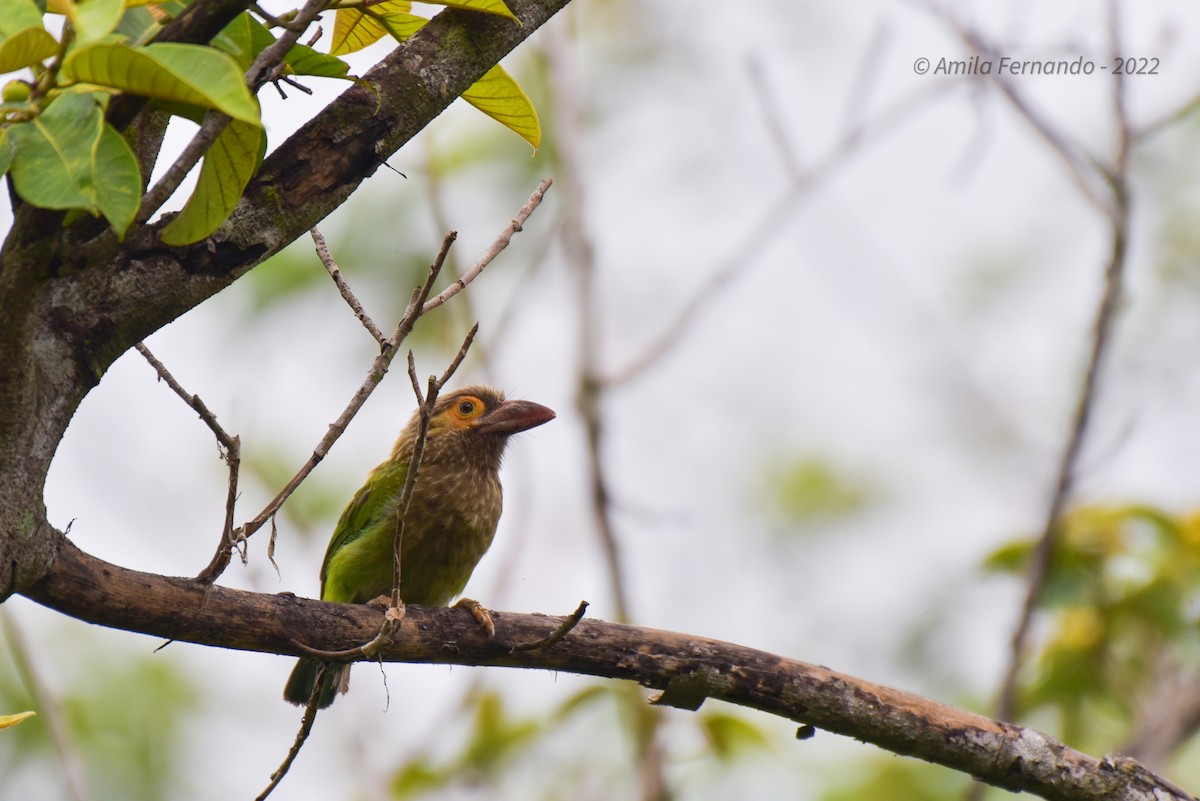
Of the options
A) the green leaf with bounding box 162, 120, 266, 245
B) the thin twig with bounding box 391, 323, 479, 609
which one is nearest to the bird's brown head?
the thin twig with bounding box 391, 323, 479, 609

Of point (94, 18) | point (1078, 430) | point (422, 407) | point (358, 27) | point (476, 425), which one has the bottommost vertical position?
point (94, 18)

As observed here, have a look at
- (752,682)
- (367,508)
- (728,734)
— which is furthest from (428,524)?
(728,734)

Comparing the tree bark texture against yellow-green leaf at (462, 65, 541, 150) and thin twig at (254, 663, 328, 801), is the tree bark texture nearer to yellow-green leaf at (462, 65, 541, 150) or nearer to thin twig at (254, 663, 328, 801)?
yellow-green leaf at (462, 65, 541, 150)

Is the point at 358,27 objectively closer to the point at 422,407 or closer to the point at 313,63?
the point at 313,63

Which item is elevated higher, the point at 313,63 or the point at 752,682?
the point at 313,63

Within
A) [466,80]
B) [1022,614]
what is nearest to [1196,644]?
[1022,614]

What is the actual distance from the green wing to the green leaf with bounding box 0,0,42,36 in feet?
9.53

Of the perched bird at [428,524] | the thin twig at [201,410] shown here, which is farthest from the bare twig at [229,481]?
the perched bird at [428,524]

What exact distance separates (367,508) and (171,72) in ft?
10.5

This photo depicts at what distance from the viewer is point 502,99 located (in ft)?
8.39

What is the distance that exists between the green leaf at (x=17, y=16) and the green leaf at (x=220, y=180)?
0.33 meters

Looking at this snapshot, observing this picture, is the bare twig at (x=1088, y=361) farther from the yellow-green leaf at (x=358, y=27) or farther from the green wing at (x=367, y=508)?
Result: the yellow-green leaf at (x=358, y=27)

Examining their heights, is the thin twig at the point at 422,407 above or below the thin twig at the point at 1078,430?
below

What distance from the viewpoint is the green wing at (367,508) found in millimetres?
4557
